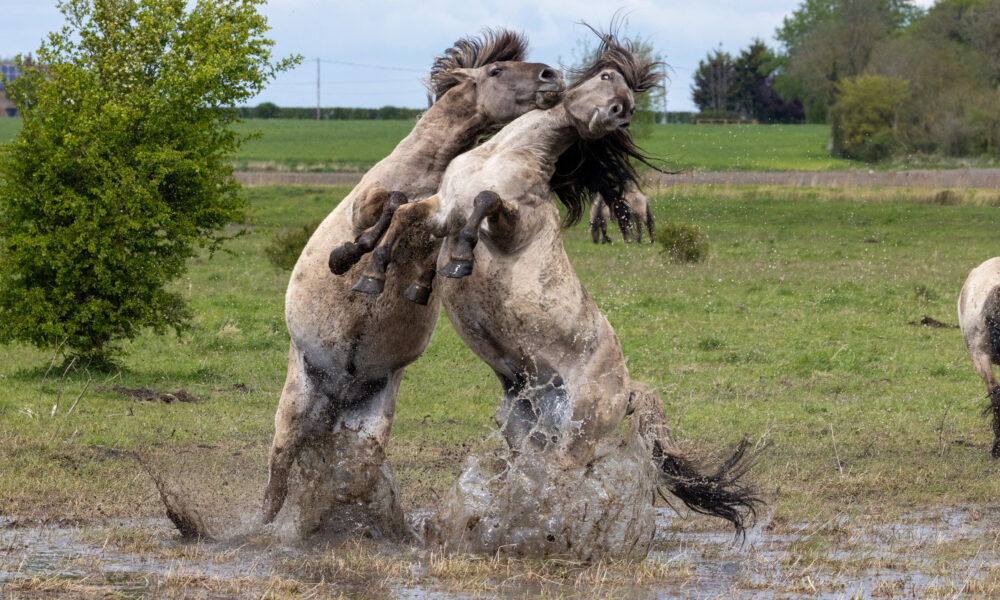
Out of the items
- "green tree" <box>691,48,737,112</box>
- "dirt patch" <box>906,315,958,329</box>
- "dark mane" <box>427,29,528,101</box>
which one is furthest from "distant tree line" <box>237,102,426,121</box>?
"dark mane" <box>427,29,528,101</box>

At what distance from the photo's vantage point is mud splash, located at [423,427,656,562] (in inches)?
207

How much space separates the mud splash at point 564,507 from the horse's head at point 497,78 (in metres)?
1.53

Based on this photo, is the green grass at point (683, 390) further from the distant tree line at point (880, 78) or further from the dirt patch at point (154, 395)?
the distant tree line at point (880, 78)

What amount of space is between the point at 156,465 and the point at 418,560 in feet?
9.82

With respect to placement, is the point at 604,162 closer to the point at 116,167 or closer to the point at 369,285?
the point at 369,285

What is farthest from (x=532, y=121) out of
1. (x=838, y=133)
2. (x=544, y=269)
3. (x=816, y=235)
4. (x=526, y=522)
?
(x=838, y=133)

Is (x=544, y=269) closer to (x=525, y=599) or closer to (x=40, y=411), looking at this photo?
(x=525, y=599)

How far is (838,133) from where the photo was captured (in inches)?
1866

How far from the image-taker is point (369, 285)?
4617 millimetres

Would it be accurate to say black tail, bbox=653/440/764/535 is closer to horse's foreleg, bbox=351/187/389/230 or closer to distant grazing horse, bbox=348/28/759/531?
distant grazing horse, bbox=348/28/759/531

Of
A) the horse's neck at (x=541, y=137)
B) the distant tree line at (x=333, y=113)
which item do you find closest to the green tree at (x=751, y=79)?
the distant tree line at (x=333, y=113)

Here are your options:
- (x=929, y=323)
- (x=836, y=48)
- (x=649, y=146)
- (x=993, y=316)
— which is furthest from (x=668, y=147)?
(x=993, y=316)

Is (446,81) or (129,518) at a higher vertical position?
(446,81)

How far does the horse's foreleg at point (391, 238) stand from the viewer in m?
4.63
